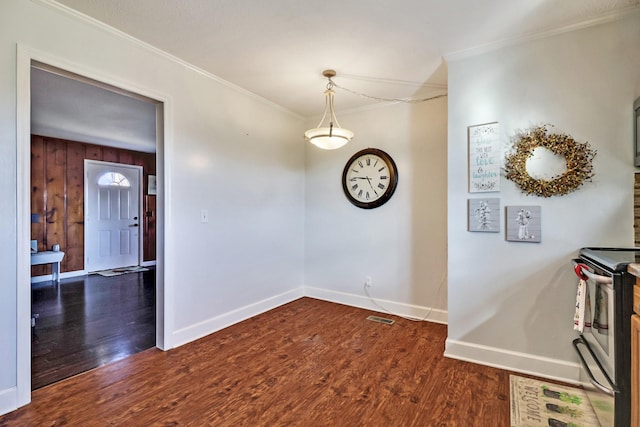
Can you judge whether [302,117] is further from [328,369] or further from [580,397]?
[580,397]

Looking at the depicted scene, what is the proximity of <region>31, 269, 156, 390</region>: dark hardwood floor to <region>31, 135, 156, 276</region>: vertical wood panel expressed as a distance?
684 mm

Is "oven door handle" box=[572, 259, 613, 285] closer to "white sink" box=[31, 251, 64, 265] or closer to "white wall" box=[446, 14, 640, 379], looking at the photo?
"white wall" box=[446, 14, 640, 379]

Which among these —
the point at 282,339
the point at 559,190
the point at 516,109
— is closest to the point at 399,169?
the point at 516,109

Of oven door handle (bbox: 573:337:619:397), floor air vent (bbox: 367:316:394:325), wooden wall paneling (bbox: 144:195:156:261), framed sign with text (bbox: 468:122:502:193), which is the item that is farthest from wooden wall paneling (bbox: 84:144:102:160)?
oven door handle (bbox: 573:337:619:397)

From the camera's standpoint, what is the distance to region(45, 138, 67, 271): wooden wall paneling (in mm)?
5180

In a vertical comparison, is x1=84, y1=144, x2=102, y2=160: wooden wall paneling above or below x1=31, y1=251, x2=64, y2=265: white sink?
above

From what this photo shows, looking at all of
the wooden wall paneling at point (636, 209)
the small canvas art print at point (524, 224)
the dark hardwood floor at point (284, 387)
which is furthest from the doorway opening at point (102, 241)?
the wooden wall paneling at point (636, 209)

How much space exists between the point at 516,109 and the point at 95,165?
21.2ft

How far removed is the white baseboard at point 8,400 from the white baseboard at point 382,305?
2859 millimetres

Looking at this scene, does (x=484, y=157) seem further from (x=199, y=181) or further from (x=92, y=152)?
(x=92, y=152)

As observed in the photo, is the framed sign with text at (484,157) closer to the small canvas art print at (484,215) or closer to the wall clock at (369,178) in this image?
the small canvas art print at (484,215)

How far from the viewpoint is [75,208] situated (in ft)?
18.1

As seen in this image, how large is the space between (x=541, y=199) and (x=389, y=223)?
5.15ft

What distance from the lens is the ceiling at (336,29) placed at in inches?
75.9
